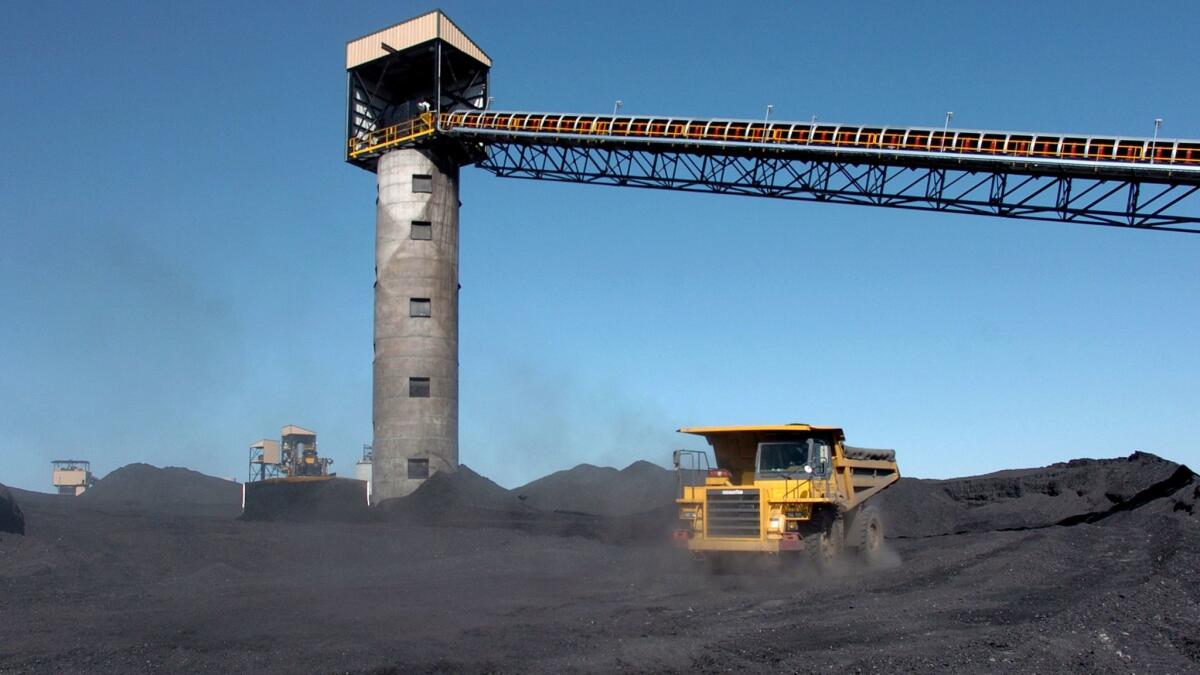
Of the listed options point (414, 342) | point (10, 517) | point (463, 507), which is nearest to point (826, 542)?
point (463, 507)

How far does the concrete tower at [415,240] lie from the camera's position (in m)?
39.1

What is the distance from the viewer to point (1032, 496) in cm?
3291

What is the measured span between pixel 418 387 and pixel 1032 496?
22354 millimetres

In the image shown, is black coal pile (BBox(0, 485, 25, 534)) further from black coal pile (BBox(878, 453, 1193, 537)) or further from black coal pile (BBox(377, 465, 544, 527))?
black coal pile (BBox(878, 453, 1193, 537))

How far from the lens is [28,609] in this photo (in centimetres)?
1588

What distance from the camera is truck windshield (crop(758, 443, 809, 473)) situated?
18906mm

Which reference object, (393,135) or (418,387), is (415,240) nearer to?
(393,135)

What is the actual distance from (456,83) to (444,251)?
864 centimetres

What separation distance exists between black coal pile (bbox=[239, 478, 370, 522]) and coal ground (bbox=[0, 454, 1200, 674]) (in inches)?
408

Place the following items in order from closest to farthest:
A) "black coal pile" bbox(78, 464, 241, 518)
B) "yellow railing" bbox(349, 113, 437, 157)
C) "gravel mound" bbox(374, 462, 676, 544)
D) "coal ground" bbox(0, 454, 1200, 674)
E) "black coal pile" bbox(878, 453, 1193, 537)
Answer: "coal ground" bbox(0, 454, 1200, 674)
"black coal pile" bbox(878, 453, 1193, 537)
"gravel mound" bbox(374, 462, 676, 544)
"yellow railing" bbox(349, 113, 437, 157)
"black coal pile" bbox(78, 464, 241, 518)

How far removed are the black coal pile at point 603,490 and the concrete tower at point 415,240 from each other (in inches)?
255

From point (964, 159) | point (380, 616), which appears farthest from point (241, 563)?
point (964, 159)

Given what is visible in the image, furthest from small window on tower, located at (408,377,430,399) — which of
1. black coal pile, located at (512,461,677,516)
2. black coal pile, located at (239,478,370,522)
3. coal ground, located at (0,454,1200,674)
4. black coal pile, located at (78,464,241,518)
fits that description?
black coal pile, located at (78,464,241,518)

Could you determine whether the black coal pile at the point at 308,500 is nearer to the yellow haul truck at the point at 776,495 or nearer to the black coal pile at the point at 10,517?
the black coal pile at the point at 10,517
